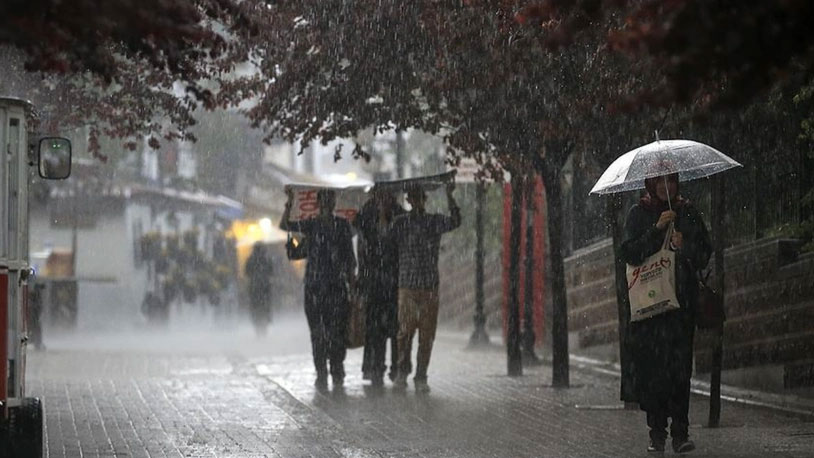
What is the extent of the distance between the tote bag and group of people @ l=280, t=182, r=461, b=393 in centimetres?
516

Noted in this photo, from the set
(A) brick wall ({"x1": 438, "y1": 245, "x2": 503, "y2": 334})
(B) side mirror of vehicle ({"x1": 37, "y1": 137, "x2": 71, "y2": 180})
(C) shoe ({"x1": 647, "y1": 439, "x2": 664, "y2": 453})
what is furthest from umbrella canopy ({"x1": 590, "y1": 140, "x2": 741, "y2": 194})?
(A) brick wall ({"x1": 438, "y1": 245, "x2": 503, "y2": 334})

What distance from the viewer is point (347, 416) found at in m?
13.2

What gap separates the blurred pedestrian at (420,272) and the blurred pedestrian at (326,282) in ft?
2.08

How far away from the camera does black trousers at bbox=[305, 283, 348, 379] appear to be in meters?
16.1

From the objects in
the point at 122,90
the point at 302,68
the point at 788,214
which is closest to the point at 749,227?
the point at 788,214

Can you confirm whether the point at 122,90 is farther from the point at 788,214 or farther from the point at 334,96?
the point at 788,214

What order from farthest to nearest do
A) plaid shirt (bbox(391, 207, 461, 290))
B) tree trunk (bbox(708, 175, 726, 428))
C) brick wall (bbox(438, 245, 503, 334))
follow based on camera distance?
brick wall (bbox(438, 245, 503, 334)) < plaid shirt (bbox(391, 207, 461, 290)) < tree trunk (bbox(708, 175, 726, 428))

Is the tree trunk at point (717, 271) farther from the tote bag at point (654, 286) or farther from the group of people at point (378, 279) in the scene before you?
the group of people at point (378, 279)

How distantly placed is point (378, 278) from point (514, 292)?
8.62ft

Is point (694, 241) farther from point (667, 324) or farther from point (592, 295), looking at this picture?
point (592, 295)

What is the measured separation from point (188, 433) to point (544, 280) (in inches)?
467

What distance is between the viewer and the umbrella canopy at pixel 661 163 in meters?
10.8

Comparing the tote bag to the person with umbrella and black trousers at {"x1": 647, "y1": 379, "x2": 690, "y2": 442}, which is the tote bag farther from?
black trousers at {"x1": 647, "y1": 379, "x2": 690, "y2": 442}

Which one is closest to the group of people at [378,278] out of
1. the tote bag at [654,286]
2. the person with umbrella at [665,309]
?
the person with umbrella at [665,309]
